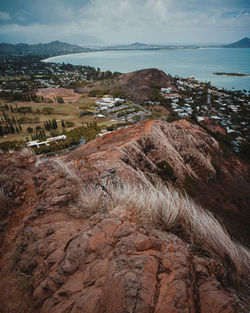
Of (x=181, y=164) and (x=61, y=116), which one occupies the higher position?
(x=181, y=164)

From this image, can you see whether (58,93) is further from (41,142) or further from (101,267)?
(101,267)

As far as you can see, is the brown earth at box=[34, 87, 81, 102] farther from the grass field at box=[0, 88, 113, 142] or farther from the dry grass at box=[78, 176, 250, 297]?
the dry grass at box=[78, 176, 250, 297]

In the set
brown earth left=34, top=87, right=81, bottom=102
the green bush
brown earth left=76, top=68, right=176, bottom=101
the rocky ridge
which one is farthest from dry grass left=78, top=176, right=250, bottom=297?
brown earth left=34, top=87, right=81, bottom=102

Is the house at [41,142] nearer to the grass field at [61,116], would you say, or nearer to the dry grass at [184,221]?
the grass field at [61,116]

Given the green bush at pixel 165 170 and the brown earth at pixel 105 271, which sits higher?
the brown earth at pixel 105 271

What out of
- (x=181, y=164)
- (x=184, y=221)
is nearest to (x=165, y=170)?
(x=181, y=164)

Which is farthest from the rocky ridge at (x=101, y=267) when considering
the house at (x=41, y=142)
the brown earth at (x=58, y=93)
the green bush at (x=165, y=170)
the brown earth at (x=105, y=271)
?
the brown earth at (x=58, y=93)

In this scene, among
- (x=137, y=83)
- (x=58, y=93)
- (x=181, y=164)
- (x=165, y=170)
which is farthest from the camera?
(x=58, y=93)
